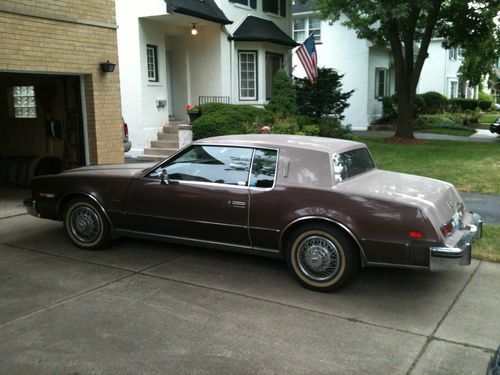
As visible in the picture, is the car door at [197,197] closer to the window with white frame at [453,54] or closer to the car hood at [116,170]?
the car hood at [116,170]

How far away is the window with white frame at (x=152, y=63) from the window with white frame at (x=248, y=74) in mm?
→ 3375

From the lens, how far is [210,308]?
4527 mm

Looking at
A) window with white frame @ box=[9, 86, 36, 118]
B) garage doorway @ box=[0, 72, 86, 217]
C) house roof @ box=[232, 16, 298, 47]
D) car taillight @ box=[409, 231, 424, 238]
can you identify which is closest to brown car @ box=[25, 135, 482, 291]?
car taillight @ box=[409, 231, 424, 238]

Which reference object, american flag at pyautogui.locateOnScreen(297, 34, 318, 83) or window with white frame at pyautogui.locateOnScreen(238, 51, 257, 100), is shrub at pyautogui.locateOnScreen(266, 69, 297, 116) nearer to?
american flag at pyautogui.locateOnScreen(297, 34, 318, 83)

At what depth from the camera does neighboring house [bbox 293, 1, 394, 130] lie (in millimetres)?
24625

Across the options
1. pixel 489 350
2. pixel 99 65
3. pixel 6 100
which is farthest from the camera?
pixel 6 100

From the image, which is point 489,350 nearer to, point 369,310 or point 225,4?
point 369,310

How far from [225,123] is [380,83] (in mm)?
16152

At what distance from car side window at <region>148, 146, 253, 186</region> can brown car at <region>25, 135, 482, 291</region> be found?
0.01 m

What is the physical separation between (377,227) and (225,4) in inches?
554

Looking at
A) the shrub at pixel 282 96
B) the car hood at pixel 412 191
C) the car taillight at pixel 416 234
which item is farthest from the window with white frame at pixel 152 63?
the car taillight at pixel 416 234

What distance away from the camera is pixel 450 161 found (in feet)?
42.4

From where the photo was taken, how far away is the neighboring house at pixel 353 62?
969 inches

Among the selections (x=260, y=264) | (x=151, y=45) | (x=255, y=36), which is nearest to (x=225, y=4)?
(x=255, y=36)
